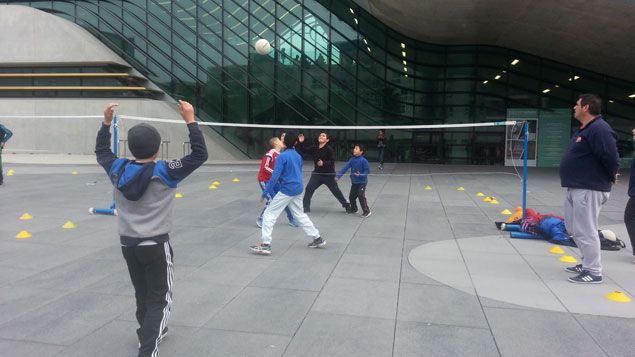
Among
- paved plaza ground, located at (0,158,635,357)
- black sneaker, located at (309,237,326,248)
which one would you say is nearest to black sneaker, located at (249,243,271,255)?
paved plaza ground, located at (0,158,635,357)

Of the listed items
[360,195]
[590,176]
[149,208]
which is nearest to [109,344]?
[149,208]

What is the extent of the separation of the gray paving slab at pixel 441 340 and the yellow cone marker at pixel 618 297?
1.77 metres

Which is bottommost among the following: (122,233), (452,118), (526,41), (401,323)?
(401,323)

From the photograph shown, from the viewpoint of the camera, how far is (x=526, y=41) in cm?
1969

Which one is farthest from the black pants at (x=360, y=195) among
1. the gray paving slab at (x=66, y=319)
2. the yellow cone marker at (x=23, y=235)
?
the yellow cone marker at (x=23, y=235)

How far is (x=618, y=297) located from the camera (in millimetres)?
4777

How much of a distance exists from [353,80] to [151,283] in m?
20.8

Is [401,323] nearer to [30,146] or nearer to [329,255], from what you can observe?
[329,255]

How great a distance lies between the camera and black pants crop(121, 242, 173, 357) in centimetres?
324

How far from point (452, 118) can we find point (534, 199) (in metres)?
11.8

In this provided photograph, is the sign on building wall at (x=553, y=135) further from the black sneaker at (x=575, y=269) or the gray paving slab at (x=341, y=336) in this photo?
the gray paving slab at (x=341, y=336)

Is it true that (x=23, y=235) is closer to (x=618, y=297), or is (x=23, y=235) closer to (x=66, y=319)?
(x=66, y=319)

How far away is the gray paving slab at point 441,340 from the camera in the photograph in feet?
11.8

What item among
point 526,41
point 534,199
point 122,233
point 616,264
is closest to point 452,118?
point 526,41
